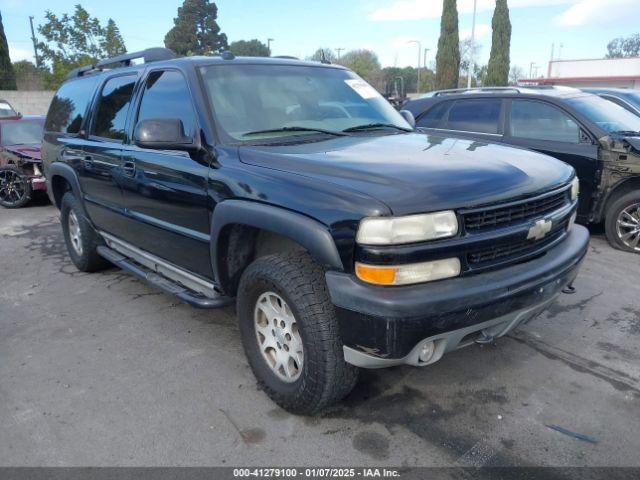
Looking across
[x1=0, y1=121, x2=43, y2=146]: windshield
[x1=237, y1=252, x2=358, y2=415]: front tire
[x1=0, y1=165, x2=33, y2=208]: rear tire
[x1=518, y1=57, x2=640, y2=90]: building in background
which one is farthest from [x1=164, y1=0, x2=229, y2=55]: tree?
[x1=237, y1=252, x2=358, y2=415]: front tire

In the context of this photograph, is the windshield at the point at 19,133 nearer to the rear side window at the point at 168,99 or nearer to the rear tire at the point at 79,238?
the rear tire at the point at 79,238

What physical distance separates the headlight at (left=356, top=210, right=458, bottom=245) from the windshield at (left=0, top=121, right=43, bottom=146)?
9274mm

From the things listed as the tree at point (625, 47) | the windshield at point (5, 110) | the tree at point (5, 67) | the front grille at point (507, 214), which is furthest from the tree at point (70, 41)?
the tree at point (625, 47)

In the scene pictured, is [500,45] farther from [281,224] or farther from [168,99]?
[281,224]

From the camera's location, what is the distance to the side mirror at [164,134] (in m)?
2.99

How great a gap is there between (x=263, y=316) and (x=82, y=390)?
120cm

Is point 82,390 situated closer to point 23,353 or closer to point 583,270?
point 23,353

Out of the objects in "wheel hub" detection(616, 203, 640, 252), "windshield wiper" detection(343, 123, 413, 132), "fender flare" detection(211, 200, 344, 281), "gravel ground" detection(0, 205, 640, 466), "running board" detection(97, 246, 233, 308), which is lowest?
"gravel ground" detection(0, 205, 640, 466)

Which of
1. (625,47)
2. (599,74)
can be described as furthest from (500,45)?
(625,47)

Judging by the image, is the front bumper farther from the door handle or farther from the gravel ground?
the door handle

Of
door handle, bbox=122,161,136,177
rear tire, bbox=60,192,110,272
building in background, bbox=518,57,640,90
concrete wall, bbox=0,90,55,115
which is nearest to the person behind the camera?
door handle, bbox=122,161,136,177

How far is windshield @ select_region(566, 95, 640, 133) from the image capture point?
5.77m

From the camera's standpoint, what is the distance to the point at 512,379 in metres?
3.12

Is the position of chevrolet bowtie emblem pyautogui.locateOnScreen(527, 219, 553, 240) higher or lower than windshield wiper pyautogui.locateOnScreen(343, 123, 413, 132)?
lower
